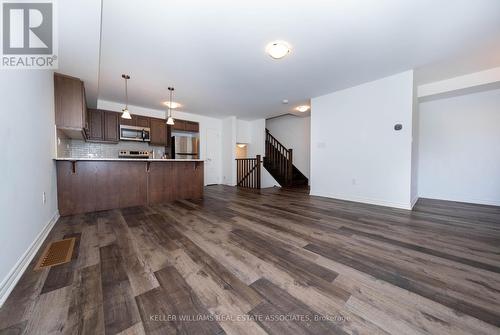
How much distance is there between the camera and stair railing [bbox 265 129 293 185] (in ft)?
20.5

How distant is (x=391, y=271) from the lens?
4.83ft

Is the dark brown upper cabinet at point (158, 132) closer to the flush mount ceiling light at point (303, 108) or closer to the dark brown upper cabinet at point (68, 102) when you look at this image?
the dark brown upper cabinet at point (68, 102)

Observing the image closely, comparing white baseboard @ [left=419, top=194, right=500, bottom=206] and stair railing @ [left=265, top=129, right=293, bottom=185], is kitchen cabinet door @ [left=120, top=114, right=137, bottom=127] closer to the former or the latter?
stair railing @ [left=265, top=129, right=293, bottom=185]

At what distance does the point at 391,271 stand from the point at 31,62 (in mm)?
4004

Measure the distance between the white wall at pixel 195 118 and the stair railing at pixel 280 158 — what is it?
192 cm

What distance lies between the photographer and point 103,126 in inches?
184

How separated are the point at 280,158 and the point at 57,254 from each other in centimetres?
605

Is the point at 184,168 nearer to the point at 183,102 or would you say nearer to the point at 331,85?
the point at 183,102

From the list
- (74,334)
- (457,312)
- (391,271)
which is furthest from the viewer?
(391,271)

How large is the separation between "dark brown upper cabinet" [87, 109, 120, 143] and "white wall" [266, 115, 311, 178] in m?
5.53

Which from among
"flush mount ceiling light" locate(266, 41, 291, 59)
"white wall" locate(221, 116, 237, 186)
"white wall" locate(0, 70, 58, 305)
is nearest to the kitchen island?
"white wall" locate(0, 70, 58, 305)

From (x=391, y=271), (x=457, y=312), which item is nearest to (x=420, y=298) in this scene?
(x=457, y=312)

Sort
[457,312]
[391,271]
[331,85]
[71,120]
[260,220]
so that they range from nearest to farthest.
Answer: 1. [457,312]
2. [391,271]
3. [260,220]
4. [71,120]
5. [331,85]

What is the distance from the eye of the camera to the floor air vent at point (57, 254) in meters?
1.57
